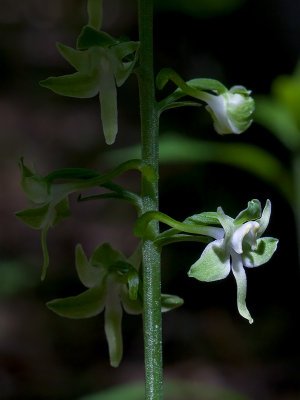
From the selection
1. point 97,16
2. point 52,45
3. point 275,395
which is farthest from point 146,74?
point 52,45

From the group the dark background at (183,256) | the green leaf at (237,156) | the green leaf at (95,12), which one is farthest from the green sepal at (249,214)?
the dark background at (183,256)

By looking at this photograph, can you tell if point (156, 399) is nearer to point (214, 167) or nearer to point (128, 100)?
point (214, 167)

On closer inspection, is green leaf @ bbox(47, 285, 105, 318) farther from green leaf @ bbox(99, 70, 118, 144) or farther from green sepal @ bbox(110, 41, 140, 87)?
green sepal @ bbox(110, 41, 140, 87)

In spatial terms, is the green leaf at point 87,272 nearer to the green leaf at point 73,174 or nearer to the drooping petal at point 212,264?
the green leaf at point 73,174

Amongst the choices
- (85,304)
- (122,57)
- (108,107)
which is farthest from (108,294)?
(122,57)

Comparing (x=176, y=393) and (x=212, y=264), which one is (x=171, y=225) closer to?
(x=212, y=264)
